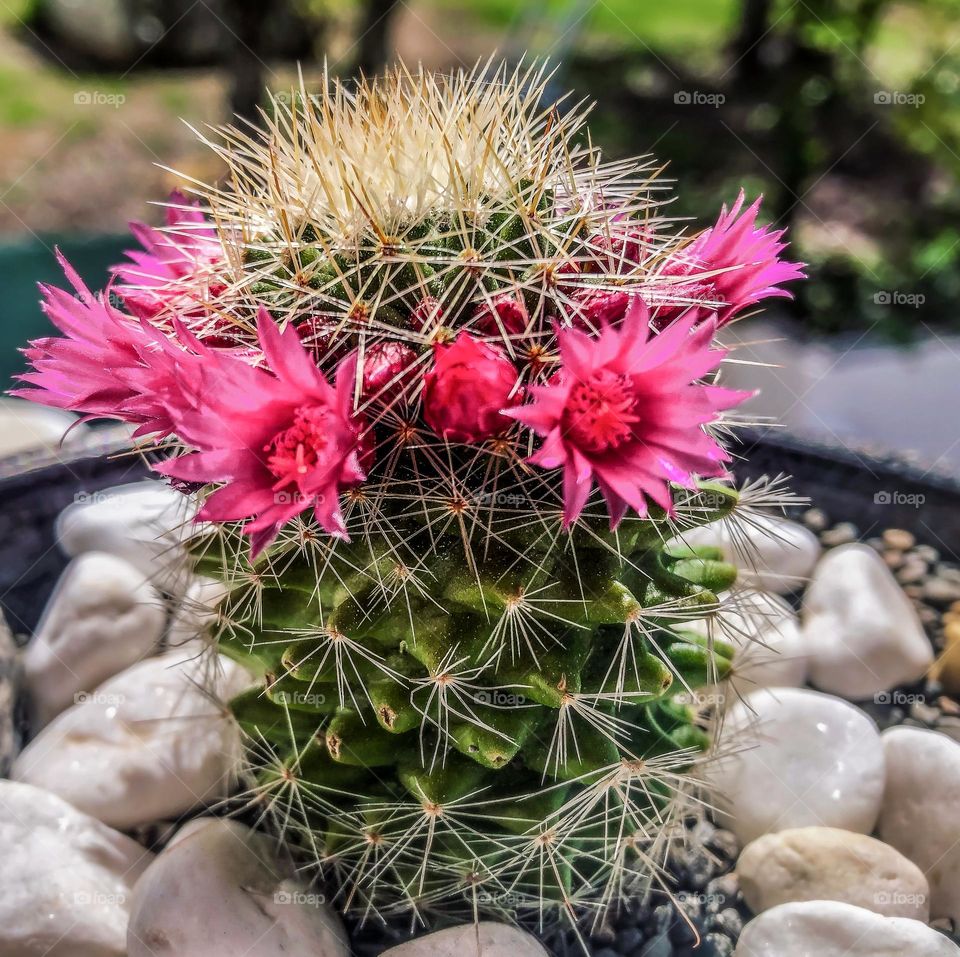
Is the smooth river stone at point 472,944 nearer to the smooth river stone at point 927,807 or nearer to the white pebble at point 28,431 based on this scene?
the smooth river stone at point 927,807

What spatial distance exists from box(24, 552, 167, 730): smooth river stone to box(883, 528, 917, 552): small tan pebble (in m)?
0.81

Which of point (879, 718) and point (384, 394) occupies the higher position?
point (384, 394)

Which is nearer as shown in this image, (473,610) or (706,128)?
(473,610)

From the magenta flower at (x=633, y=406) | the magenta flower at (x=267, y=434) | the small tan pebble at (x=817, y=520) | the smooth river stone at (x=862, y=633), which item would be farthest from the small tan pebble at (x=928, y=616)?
the magenta flower at (x=267, y=434)

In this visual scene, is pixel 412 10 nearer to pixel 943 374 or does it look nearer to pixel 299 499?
pixel 943 374

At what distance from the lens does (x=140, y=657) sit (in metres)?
1.08

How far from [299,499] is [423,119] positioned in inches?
11.7

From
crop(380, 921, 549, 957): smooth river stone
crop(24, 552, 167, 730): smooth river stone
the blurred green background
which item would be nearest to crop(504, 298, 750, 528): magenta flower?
crop(380, 921, 549, 957): smooth river stone

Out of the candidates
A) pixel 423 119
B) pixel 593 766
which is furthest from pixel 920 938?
pixel 423 119

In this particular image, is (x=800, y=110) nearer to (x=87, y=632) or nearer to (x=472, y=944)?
(x=87, y=632)

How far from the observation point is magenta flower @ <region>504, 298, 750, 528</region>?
543 millimetres

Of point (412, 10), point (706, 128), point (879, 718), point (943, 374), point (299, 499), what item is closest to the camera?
point (299, 499)

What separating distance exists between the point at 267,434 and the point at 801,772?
62 cm

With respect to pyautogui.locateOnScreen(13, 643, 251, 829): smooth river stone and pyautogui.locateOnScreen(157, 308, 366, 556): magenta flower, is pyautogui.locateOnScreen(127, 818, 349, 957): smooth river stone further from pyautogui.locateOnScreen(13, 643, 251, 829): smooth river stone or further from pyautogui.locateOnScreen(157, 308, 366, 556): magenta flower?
pyautogui.locateOnScreen(157, 308, 366, 556): magenta flower
